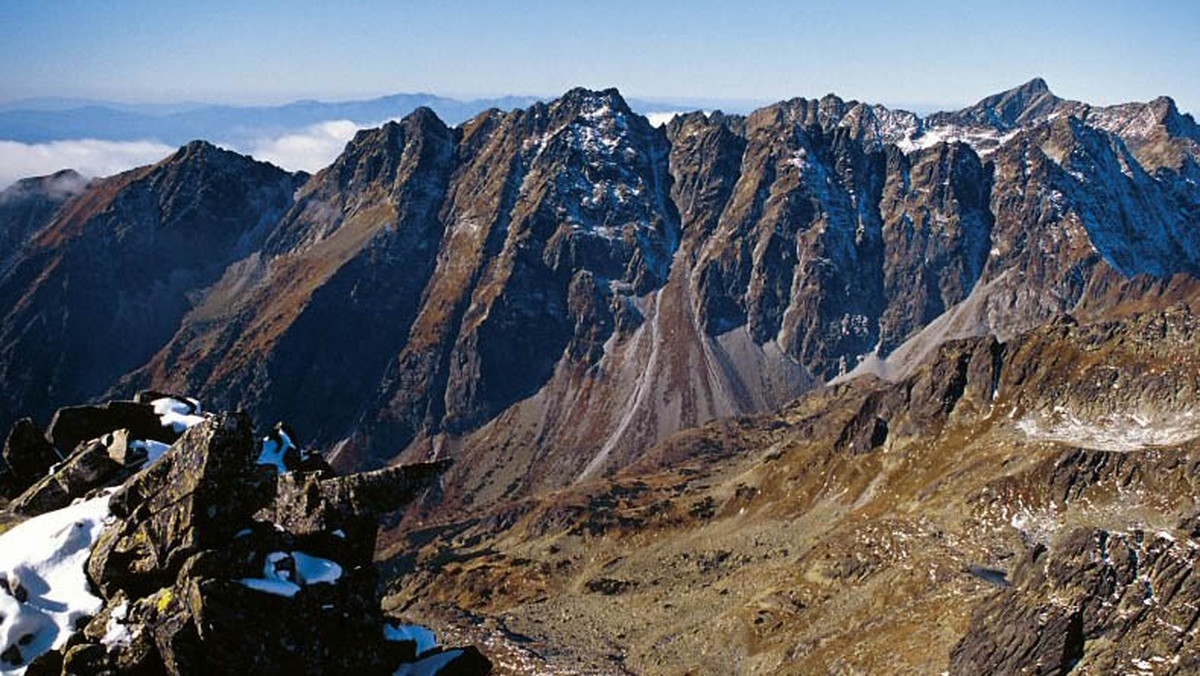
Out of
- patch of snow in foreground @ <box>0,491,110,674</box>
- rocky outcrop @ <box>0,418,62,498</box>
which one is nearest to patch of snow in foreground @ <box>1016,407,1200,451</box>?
patch of snow in foreground @ <box>0,491,110,674</box>

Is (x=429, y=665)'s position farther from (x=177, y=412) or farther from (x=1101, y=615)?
(x=1101, y=615)

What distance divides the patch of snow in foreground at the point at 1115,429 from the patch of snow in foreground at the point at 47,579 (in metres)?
116

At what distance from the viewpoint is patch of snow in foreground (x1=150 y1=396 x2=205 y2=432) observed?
130 ft

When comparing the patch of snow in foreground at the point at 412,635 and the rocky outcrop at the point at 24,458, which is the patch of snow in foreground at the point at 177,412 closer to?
the rocky outcrop at the point at 24,458

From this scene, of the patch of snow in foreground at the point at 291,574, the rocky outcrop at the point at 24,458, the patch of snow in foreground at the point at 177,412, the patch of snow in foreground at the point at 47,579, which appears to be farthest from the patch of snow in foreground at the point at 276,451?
the rocky outcrop at the point at 24,458

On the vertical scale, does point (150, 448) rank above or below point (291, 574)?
above

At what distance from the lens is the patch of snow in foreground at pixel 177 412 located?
39.7 meters

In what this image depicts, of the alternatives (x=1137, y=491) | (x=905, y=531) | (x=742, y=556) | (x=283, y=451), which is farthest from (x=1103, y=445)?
(x=283, y=451)

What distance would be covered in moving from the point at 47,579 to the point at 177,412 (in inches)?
542

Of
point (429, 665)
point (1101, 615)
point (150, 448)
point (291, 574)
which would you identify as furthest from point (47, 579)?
point (1101, 615)

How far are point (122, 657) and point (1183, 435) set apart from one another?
412 feet

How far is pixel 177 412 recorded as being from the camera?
133 ft

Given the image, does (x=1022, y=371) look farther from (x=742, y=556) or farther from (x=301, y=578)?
(x=301, y=578)

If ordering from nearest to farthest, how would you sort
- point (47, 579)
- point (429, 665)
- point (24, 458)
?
point (47, 579)
point (429, 665)
point (24, 458)
